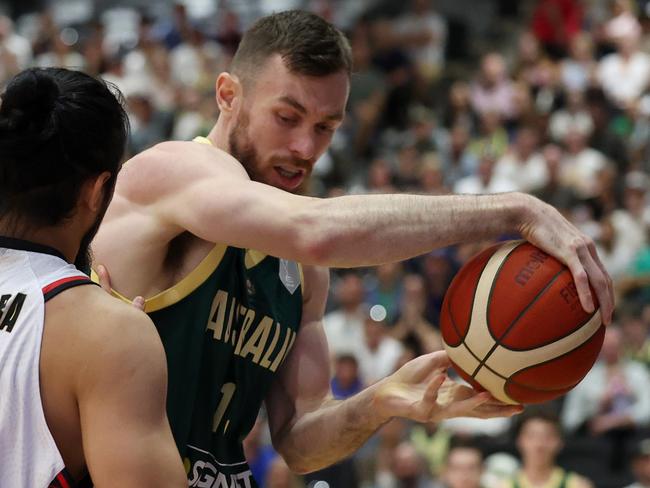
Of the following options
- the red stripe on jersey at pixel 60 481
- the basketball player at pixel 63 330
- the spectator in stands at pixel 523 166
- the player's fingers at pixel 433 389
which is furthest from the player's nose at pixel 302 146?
the spectator in stands at pixel 523 166

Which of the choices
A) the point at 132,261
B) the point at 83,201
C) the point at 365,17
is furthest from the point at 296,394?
the point at 365,17

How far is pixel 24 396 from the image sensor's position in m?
2.32

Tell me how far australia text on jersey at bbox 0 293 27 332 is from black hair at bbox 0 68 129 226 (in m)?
0.17

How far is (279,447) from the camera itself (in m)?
4.05

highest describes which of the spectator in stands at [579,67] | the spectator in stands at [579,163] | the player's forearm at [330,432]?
the player's forearm at [330,432]

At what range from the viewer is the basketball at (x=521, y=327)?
10.0 ft

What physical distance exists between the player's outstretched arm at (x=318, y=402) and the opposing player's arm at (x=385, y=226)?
2.29ft

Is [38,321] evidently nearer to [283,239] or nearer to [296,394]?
[283,239]

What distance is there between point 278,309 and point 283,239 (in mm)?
792

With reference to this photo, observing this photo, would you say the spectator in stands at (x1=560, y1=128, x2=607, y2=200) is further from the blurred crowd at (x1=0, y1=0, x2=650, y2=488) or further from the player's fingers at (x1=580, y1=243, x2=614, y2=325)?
the player's fingers at (x1=580, y1=243, x2=614, y2=325)

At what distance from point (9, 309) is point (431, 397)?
1455 mm

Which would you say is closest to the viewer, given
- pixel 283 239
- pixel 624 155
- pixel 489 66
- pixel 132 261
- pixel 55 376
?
pixel 55 376

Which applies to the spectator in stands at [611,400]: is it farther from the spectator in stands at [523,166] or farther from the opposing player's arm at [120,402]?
the opposing player's arm at [120,402]

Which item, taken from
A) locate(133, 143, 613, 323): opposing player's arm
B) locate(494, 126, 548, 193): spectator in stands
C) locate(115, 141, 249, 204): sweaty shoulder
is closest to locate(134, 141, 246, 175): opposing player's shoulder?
locate(115, 141, 249, 204): sweaty shoulder
